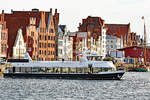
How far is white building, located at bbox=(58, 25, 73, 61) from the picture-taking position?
189 m

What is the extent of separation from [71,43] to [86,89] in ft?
375

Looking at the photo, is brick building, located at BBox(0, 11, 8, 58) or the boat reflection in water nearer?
the boat reflection in water

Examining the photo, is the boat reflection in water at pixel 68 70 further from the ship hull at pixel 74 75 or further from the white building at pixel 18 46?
the white building at pixel 18 46

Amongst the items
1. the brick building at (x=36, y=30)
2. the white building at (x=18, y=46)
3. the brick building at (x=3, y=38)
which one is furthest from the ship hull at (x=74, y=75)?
the brick building at (x=36, y=30)

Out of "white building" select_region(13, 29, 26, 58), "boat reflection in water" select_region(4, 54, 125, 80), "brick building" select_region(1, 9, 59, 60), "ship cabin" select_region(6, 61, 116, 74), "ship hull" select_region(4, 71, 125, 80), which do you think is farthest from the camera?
"brick building" select_region(1, 9, 59, 60)

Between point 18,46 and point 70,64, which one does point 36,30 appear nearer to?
point 18,46

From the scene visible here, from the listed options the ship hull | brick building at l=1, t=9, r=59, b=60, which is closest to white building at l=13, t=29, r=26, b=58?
brick building at l=1, t=9, r=59, b=60

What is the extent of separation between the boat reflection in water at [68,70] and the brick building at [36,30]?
37.9 metres

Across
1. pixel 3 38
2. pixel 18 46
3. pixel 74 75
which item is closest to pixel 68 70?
pixel 74 75

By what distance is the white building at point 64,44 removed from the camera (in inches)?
7436

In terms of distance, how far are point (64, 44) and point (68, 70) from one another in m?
78.3

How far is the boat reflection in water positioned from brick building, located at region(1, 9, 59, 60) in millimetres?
37947

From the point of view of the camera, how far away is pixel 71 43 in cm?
19912

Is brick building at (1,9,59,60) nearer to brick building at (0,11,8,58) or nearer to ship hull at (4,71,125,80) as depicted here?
brick building at (0,11,8,58)
